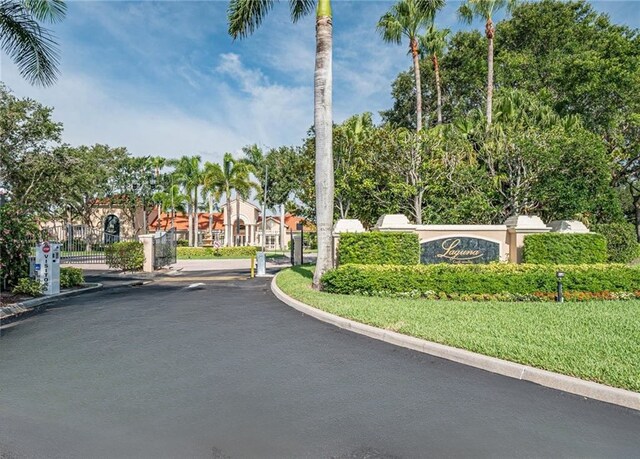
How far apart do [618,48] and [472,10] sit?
376 inches

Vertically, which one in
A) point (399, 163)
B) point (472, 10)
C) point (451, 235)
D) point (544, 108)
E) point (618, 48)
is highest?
point (472, 10)

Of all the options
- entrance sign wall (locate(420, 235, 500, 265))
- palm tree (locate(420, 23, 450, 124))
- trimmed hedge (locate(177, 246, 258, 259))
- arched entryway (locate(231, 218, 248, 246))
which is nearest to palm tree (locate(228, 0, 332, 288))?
entrance sign wall (locate(420, 235, 500, 265))

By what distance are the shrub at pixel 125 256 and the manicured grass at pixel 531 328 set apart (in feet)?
43.3

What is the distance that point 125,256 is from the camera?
2005cm

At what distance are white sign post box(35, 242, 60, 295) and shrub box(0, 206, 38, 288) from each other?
386mm

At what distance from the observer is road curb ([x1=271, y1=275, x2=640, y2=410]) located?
4332 mm

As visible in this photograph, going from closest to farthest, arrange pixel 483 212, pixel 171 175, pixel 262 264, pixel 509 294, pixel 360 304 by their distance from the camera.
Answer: pixel 360 304
pixel 509 294
pixel 483 212
pixel 262 264
pixel 171 175

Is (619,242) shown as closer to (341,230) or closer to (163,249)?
(341,230)

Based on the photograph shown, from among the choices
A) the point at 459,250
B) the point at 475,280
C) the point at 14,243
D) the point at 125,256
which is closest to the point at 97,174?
the point at 125,256

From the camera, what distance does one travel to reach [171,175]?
1917 inches

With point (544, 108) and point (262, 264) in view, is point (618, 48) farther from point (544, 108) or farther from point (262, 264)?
point (262, 264)

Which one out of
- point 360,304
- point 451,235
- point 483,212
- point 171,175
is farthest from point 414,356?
point 171,175

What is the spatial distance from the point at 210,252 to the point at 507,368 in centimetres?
3590

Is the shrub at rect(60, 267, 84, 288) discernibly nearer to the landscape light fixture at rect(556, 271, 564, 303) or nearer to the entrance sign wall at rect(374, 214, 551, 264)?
the entrance sign wall at rect(374, 214, 551, 264)
